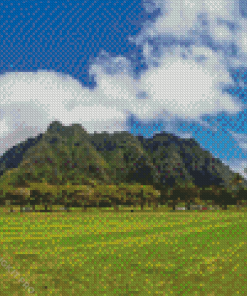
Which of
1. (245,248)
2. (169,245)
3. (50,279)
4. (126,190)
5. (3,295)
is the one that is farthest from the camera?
(126,190)

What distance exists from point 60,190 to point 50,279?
103586mm

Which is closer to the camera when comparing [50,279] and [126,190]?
[50,279]

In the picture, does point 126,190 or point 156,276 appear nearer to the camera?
point 156,276

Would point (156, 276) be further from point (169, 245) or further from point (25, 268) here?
point (169, 245)

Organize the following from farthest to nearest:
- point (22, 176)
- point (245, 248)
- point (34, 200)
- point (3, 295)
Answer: point (22, 176), point (34, 200), point (245, 248), point (3, 295)

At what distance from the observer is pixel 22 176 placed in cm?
18775

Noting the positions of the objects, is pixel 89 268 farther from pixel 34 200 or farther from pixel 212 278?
pixel 34 200

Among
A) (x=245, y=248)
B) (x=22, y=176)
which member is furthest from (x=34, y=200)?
(x=245, y=248)

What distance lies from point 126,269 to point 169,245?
1077cm

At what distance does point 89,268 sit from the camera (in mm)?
16531

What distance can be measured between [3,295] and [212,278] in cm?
835

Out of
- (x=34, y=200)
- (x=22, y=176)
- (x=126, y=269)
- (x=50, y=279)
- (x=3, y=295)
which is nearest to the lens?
(x=3, y=295)

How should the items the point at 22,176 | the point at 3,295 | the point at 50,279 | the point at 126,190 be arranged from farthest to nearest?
1. the point at 22,176
2. the point at 126,190
3. the point at 50,279
4. the point at 3,295

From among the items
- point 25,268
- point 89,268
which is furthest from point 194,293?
point 25,268
